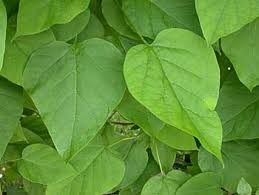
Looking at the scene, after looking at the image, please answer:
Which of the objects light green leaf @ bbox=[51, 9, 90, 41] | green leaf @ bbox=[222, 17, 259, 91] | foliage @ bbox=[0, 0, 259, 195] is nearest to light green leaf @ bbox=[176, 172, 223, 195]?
foliage @ bbox=[0, 0, 259, 195]

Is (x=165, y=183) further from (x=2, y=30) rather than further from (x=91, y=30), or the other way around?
(x=2, y=30)

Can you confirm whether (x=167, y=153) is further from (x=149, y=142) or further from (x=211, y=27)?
(x=211, y=27)

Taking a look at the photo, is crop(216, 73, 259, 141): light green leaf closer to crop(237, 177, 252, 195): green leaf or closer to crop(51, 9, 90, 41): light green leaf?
crop(237, 177, 252, 195): green leaf

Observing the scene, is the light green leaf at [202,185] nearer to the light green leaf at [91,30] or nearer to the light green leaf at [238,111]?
the light green leaf at [238,111]

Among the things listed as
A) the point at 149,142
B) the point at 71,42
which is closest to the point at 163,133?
the point at 149,142

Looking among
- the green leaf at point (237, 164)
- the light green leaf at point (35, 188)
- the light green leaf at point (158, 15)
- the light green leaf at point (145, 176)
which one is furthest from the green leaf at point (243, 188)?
the light green leaf at point (35, 188)

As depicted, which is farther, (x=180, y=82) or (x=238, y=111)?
(x=238, y=111)

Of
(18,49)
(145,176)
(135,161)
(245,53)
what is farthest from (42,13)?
(145,176)
